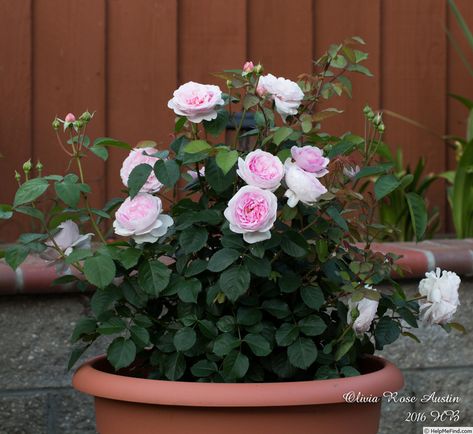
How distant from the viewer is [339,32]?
248 centimetres

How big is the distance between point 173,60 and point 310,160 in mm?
1139

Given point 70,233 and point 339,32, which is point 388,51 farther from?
point 70,233

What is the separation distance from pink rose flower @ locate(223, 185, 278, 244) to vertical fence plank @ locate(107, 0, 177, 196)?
1.10m

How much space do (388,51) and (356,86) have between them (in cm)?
14

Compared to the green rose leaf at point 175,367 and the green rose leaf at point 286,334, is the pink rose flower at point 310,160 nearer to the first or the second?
the green rose leaf at point 286,334

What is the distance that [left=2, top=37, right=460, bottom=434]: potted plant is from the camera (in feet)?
4.08

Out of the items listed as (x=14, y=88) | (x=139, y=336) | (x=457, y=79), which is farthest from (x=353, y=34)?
(x=139, y=336)

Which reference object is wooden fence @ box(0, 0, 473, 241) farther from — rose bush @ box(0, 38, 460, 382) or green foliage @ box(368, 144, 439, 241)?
rose bush @ box(0, 38, 460, 382)

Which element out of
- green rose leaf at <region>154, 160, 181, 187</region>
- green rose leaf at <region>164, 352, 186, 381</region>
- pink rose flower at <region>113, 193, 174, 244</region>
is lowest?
green rose leaf at <region>164, 352, 186, 381</region>

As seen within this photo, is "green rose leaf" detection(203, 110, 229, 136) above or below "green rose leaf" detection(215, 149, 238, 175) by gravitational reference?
above

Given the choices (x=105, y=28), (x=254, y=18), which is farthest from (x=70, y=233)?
(x=254, y=18)

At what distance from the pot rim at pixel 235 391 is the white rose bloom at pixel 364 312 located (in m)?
0.07

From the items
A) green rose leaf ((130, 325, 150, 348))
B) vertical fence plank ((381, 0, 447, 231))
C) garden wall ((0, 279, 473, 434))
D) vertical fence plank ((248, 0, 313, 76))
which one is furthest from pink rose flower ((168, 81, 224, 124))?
vertical fence plank ((381, 0, 447, 231))

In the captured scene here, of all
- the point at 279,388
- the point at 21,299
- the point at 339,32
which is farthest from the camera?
the point at 339,32
